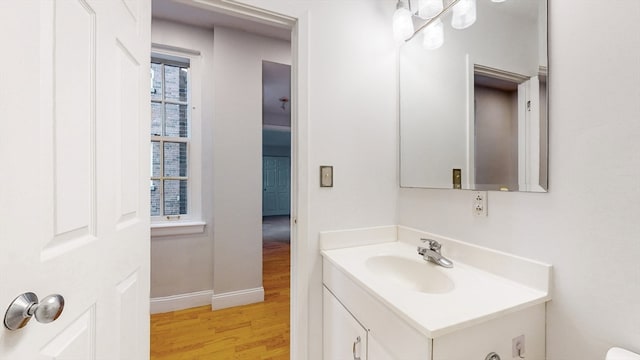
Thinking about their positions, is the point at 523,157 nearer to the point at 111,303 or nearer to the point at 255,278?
the point at 111,303

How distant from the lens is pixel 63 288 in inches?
21.6

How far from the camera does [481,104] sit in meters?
1.09

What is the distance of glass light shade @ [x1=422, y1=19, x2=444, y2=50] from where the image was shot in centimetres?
124

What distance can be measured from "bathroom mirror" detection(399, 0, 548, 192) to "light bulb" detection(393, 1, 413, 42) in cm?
7

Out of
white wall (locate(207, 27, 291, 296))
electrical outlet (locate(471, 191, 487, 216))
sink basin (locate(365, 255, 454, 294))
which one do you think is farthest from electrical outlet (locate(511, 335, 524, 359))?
white wall (locate(207, 27, 291, 296))

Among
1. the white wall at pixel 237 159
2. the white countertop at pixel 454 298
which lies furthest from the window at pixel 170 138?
the white countertop at pixel 454 298

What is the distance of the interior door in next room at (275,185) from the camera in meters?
7.59

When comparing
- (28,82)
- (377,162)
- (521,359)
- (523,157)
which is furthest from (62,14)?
(521,359)

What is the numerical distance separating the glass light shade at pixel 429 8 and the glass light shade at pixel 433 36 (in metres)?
0.04

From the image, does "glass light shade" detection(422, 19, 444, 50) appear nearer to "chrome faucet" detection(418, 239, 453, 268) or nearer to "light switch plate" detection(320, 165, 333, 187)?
"light switch plate" detection(320, 165, 333, 187)

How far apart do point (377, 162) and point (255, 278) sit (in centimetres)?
161

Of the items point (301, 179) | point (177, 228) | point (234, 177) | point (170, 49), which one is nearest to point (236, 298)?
point (177, 228)

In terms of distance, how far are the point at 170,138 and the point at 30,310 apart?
6.57 ft

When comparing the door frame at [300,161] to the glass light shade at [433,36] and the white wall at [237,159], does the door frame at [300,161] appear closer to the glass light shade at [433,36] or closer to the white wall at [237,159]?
the glass light shade at [433,36]
